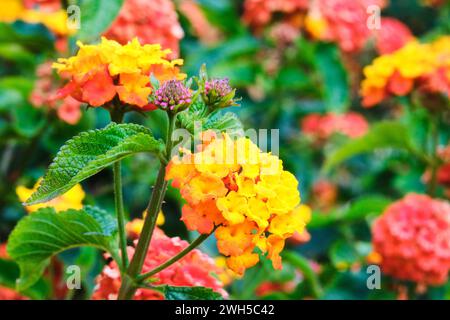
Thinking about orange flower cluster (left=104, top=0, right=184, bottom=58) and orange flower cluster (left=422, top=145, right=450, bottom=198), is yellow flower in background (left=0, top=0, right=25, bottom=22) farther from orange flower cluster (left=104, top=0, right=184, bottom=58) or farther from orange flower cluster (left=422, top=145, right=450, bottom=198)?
orange flower cluster (left=422, top=145, right=450, bottom=198)

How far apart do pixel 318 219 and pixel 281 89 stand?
1.79ft

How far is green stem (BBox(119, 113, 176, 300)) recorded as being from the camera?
91cm

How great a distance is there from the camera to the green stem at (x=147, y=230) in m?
0.91

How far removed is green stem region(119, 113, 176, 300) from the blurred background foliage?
34cm

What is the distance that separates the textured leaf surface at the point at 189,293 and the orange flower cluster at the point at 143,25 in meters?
Answer: 0.76

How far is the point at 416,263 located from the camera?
151cm

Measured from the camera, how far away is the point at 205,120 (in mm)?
919

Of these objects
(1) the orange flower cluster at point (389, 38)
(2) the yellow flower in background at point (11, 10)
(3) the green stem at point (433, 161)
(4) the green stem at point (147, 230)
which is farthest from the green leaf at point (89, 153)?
(1) the orange flower cluster at point (389, 38)

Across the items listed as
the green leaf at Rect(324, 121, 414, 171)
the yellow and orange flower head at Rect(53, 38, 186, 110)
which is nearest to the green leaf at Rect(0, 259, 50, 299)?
the yellow and orange flower head at Rect(53, 38, 186, 110)

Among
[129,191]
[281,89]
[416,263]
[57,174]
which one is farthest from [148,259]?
[281,89]

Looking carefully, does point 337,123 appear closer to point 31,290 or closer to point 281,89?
point 281,89

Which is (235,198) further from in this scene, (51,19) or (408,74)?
(51,19)

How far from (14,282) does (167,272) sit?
0.42 m

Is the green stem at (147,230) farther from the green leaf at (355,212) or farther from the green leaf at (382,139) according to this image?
the green leaf at (382,139)
